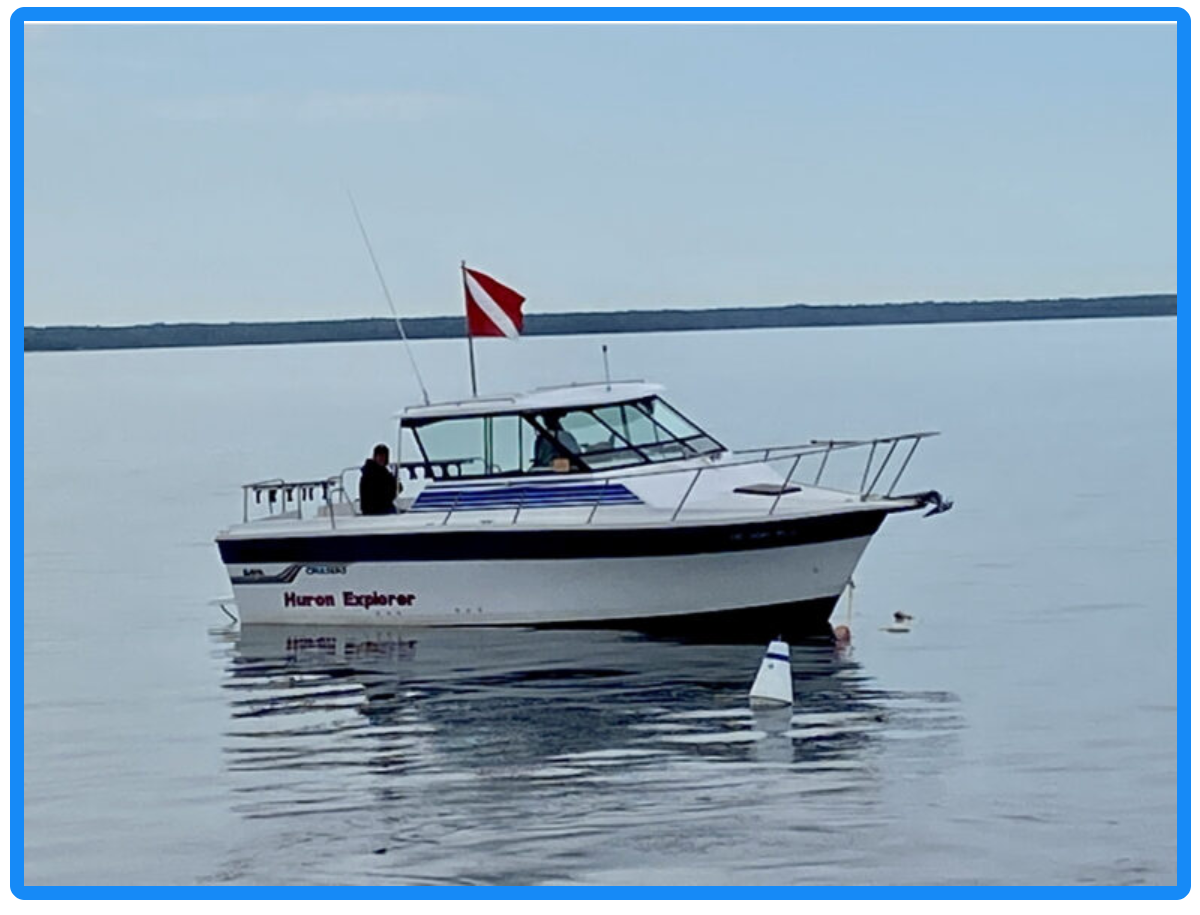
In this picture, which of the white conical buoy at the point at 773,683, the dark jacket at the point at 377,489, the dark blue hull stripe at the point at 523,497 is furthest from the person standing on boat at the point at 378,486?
the white conical buoy at the point at 773,683

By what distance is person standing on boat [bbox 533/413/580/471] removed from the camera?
20.0 m

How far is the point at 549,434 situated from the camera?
2008 cm

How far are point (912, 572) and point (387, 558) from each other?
304 inches

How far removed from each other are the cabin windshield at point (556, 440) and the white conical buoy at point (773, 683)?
12.3ft

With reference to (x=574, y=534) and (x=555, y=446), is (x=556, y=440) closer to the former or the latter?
(x=555, y=446)

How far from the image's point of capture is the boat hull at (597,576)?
19.2m

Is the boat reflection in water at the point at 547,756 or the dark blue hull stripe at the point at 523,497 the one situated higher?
the dark blue hull stripe at the point at 523,497

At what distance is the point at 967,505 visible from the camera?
105 feet

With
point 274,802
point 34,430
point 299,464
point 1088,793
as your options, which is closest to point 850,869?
point 1088,793

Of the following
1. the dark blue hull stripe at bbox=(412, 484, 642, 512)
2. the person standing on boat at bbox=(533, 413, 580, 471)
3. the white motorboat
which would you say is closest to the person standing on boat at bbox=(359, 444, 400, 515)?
the white motorboat

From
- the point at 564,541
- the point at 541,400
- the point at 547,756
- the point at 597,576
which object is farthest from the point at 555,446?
the point at 547,756

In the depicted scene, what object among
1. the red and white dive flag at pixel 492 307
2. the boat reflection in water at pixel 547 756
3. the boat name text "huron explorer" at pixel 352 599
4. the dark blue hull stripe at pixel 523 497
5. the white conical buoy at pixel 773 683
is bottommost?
the boat reflection in water at pixel 547 756

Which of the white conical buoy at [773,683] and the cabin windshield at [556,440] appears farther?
the cabin windshield at [556,440]

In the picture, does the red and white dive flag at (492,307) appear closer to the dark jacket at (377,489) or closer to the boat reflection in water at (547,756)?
the dark jacket at (377,489)
